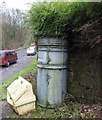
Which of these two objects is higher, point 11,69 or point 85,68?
point 85,68

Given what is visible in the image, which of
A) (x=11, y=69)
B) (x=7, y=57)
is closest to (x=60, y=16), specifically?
(x=11, y=69)

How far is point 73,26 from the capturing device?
4.17 metres

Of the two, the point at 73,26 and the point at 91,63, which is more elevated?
the point at 73,26

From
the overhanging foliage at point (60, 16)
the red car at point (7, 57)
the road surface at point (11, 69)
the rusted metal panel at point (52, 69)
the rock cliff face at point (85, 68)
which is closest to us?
the overhanging foliage at point (60, 16)

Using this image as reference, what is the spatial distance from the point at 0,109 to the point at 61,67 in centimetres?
180

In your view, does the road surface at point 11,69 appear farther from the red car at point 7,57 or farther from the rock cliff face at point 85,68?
the rock cliff face at point 85,68

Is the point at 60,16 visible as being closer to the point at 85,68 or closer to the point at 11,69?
the point at 85,68

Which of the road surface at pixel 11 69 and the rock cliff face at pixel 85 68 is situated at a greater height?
the rock cliff face at pixel 85 68

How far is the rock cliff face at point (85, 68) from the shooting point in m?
4.20

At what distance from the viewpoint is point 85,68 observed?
440cm

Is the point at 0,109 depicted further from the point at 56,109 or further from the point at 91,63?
the point at 91,63

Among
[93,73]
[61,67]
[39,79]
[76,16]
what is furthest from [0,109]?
[76,16]

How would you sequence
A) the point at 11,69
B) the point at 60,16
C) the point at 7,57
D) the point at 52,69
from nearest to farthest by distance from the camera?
the point at 60,16 → the point at 52,69 → the point at 11,69 → the point at 7,57

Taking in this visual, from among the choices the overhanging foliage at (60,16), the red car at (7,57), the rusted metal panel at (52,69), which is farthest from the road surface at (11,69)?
the overhanging foliage at (60,16)
